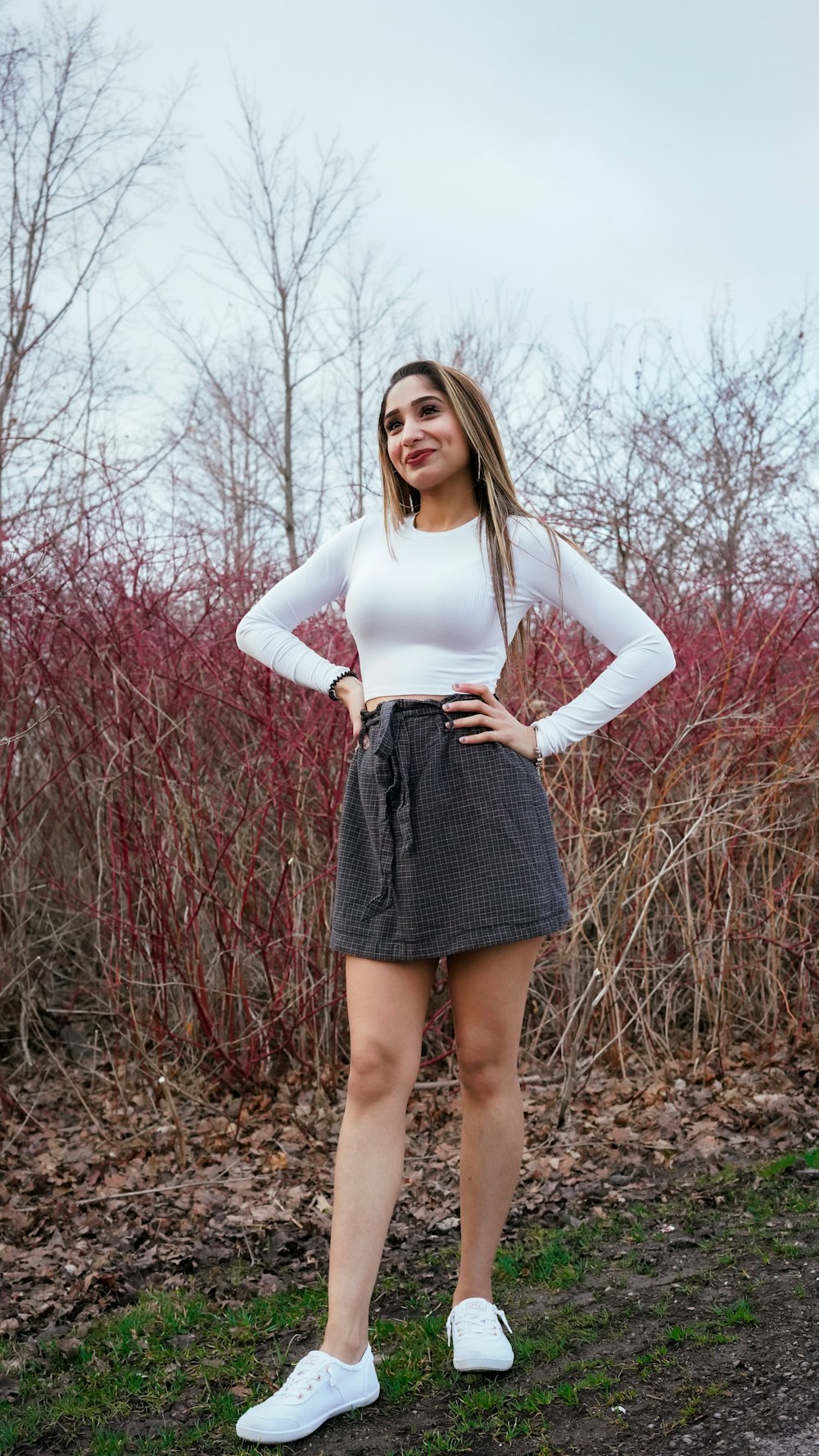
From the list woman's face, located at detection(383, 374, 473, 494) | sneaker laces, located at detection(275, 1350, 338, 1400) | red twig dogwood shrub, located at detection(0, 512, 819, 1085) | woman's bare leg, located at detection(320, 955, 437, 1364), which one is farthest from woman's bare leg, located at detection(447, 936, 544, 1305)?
red twig dogwood shrub, located at detection(0, 512, 819, 1085)

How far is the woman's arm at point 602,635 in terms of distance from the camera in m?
2.45

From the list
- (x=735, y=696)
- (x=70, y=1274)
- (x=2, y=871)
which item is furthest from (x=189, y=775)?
(x=735, y=696)

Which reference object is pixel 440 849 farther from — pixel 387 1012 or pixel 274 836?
pixel 274 836

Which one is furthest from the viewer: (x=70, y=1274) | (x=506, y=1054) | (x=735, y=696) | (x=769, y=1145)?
(x=735, y=696)

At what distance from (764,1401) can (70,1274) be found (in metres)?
1.85

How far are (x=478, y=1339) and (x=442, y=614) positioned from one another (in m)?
1.46

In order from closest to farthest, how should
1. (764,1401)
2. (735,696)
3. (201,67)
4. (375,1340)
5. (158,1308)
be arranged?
1. (764,1401)
2. (375,1340)
3. (158,1308)
4. (735,696)
5. (201,67)

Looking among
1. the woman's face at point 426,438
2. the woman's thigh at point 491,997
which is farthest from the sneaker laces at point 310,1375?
the woman's face at point 426,438

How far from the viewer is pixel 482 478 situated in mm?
2439

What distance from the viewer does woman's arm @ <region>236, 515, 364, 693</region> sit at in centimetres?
253

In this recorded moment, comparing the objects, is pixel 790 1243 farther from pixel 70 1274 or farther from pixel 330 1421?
pixel 70 1274

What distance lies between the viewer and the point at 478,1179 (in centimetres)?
232

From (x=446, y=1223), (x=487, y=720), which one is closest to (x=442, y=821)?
(x=487, y=720)

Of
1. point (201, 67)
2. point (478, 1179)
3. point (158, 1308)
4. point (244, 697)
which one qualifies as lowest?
point (158, 1308)
